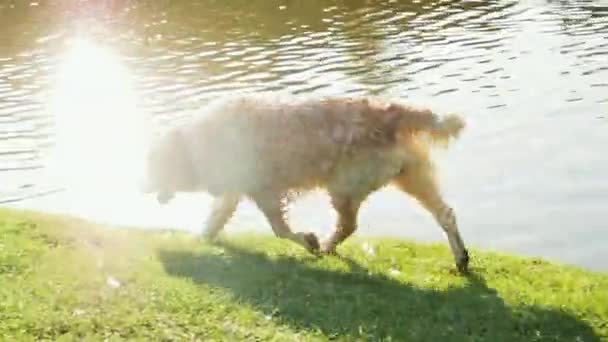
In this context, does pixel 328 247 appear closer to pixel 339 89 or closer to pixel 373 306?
pixel 373 306

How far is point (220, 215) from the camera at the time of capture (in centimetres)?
1399

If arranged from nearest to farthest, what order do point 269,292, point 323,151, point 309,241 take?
point 269,292 < point 323,151 < point 309,241

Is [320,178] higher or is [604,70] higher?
[320,178]

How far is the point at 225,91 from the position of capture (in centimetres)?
2791

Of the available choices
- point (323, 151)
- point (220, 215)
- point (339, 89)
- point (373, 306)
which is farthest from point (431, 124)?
point (339, 89)

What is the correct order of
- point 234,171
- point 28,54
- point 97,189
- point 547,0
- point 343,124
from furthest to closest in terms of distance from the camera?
point 547,0 < point 28,54 < point 97,189 < point 234,171 < point 343,124

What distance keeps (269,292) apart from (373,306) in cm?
123

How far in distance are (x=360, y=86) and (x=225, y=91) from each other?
153 inches

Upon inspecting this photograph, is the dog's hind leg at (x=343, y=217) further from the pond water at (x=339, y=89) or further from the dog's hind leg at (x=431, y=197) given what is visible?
the pond water at (x=339, y=89)

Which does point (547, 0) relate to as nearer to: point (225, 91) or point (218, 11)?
point (218, 11)

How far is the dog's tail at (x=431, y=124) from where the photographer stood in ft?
40.9

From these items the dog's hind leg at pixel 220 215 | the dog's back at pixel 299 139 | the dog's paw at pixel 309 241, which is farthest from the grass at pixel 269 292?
the dog's back at pixel 299 139

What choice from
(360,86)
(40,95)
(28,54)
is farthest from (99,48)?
(360,86)

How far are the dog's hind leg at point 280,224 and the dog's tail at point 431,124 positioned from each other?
6.13 feet
